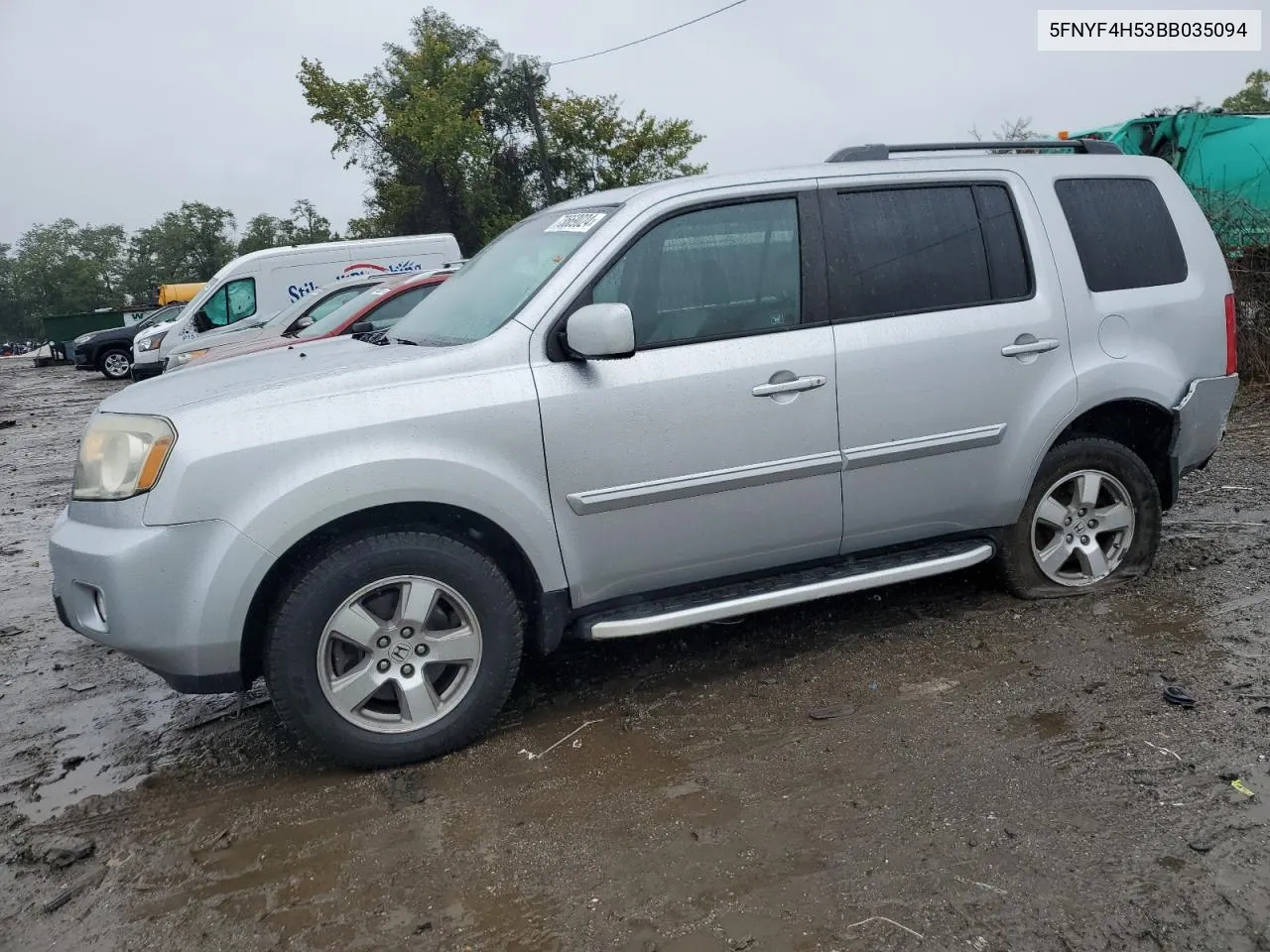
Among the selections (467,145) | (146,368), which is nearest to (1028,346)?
(146,368)

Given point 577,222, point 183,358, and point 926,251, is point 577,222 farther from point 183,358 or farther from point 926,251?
point 183,358

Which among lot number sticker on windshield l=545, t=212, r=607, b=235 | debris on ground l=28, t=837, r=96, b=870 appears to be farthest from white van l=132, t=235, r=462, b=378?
debris on ground l=28, t=837, r=96, b=870

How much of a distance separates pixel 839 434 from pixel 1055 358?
1.04 metres

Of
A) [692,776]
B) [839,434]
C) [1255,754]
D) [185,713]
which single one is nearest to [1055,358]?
[839,434]

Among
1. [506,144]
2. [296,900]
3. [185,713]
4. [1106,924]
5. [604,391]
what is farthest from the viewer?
[506,144]

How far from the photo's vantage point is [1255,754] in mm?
3197

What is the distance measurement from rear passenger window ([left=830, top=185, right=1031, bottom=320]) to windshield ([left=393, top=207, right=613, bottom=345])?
95cm

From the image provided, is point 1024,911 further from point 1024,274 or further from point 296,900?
point 1024,274

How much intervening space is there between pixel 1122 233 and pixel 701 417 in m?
2.14

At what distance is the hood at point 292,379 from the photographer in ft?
10.8

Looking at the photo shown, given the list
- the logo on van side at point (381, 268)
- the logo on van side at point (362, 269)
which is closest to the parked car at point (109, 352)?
the logo on van side at point (362, 269)

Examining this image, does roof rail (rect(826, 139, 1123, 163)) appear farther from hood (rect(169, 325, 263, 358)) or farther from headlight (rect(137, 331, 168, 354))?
headlight (rect(137, 331, 168, 354))

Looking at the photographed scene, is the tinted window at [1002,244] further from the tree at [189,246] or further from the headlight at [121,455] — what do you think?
the tree at [189,246]

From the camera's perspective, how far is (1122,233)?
441cm
